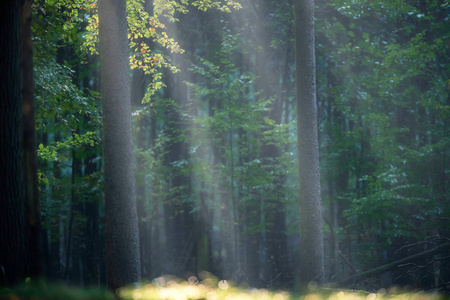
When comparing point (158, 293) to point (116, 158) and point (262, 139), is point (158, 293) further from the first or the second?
point (262, 139)

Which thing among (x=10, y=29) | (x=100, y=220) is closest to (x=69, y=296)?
(x=10, y=29)

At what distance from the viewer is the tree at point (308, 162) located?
9.82 m

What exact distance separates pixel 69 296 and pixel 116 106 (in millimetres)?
5628

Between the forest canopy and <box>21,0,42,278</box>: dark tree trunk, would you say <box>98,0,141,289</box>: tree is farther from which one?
the forest canopy

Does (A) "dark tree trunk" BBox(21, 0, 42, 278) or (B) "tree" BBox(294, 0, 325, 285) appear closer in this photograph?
(A) "dark tree trunk" BBox(21, 0, 42, 278)

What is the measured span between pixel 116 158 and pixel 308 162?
4.38 m

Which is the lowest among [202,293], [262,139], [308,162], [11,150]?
[202,293]

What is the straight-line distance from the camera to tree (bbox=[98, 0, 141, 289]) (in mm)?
8641

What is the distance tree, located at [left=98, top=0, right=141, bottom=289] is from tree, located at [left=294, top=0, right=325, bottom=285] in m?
3.90

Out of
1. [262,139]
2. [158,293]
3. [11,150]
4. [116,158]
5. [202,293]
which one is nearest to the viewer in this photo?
[158,293]

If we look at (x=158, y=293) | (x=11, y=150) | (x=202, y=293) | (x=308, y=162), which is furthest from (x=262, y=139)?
(x=158, y=293)

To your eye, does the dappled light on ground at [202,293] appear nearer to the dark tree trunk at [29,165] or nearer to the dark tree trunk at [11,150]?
the dark tree trunk at [29,165]

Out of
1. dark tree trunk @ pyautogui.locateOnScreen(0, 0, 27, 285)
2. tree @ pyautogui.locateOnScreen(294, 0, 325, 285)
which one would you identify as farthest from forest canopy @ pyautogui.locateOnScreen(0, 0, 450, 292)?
dark tree trunk @ pyautogui.locateOnScreen(0, 0, 27, 285)

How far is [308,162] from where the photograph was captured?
9.88 metres
